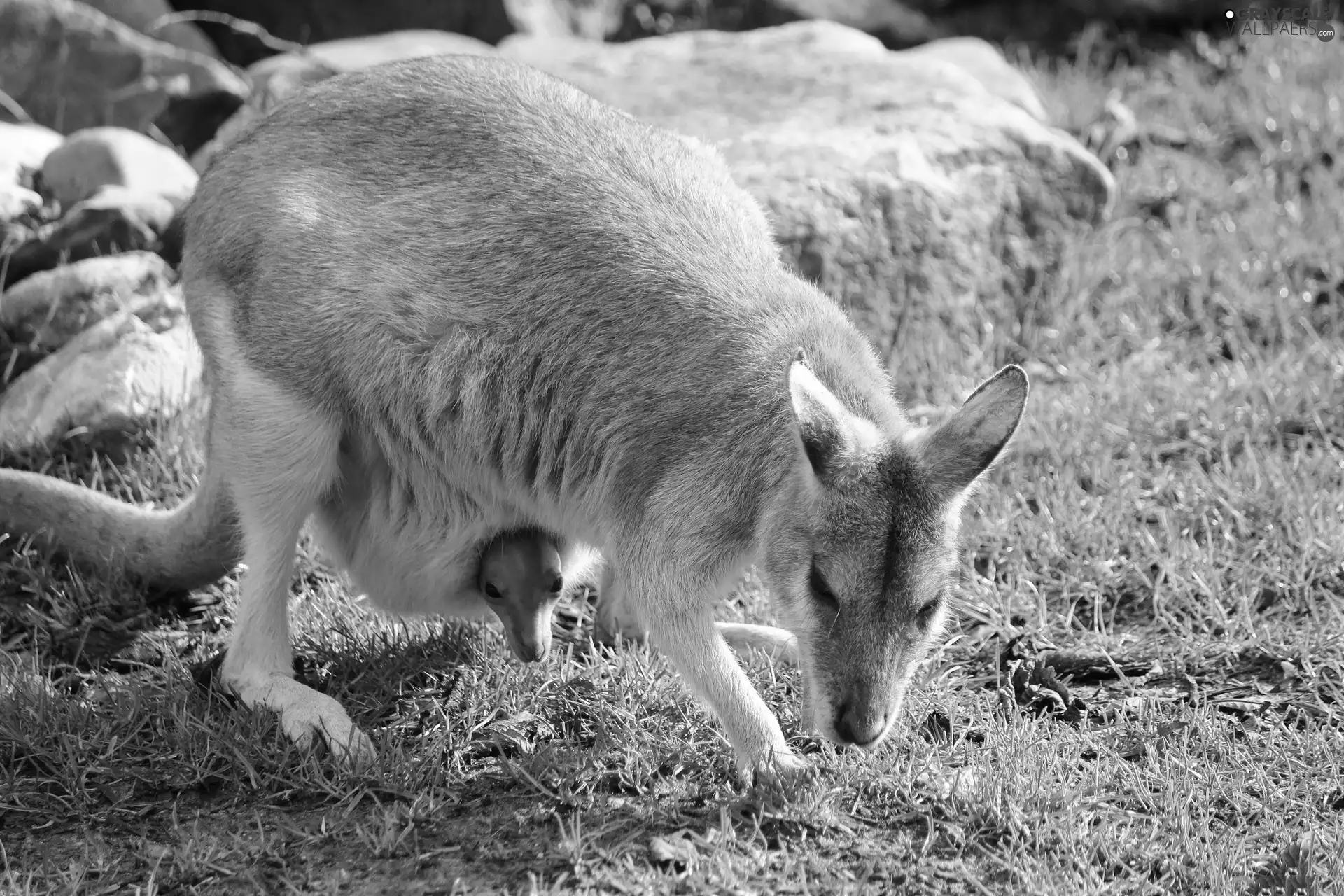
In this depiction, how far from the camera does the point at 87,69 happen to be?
7.44 metres

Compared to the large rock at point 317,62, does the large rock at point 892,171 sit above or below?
above

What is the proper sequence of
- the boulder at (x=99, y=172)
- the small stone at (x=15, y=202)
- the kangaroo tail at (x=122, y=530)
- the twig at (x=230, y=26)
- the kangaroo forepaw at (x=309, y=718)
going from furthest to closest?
the twig at (x=230, y=26), the boulder at (x=99, y=172), the small stone at (x=15, y=202), the kangaroo tail at (x=122, y=530), the kangaroo forepaw at (x=309, y=718)

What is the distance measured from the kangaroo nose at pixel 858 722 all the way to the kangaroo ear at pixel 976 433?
1.91 feet

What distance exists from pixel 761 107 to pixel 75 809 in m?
4.40

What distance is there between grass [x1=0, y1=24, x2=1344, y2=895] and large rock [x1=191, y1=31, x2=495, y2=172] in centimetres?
242

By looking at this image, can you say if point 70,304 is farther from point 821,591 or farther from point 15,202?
point 821,591

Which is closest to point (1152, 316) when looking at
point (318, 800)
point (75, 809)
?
point (318, 800)

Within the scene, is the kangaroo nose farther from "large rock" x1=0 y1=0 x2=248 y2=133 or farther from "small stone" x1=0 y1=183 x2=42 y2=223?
"large rock" x1=0 y1=0 x2=248 y2=133

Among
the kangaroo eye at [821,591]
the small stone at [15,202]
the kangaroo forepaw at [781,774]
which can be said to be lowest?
the small stone at [15,202]

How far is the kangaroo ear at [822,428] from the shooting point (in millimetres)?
3510

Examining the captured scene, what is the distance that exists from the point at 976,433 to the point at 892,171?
9.41 feet

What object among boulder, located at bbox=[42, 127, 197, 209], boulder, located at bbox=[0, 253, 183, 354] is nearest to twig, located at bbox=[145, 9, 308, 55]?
boulder, located at bbox=[42, 127, 197, 209]

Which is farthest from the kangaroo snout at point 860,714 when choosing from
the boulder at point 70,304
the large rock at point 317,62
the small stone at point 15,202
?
the small stone at point 15,202

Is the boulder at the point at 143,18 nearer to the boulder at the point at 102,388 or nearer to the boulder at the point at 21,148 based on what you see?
the boulder at the point at 21,148
